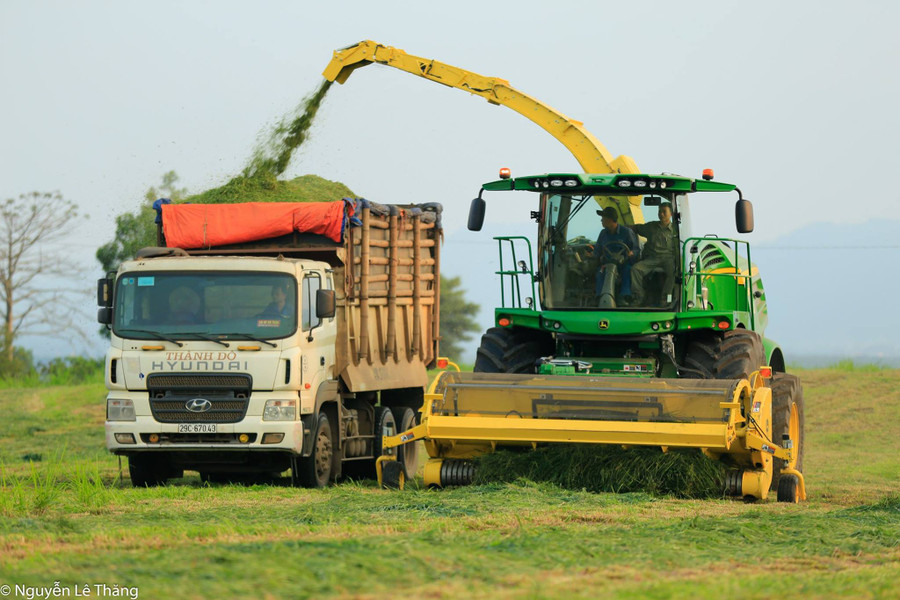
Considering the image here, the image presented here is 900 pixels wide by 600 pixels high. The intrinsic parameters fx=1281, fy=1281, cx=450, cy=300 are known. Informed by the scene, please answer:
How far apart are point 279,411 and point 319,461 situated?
42.2 inches

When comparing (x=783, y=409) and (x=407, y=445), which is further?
(x=407, y=445)

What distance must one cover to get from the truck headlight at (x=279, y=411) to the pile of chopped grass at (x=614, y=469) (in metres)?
2.15

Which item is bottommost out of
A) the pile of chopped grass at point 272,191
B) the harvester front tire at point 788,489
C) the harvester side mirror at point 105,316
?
the harvester front tire at point 788,489

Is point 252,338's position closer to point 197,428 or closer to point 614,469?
point 197,428

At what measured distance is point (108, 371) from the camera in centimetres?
1299

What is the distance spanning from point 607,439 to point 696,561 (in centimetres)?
372

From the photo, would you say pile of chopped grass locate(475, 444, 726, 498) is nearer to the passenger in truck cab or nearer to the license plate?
the passenger in truck cab

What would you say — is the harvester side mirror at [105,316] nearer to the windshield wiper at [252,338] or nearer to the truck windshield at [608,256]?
the windshield wiper at [252,338]

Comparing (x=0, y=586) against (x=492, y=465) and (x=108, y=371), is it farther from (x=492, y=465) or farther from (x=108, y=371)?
(x=108, y=371)

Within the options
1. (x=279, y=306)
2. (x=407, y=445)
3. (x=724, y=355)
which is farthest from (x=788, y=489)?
(x=279, y=306)

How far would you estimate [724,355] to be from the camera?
40.9 feet

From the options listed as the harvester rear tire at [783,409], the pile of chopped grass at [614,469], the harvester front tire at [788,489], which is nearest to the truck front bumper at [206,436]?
the pile of chopped grass at [614,469]

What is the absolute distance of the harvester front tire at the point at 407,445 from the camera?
1484cm

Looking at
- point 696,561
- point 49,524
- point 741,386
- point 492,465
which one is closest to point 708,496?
point 741,386
